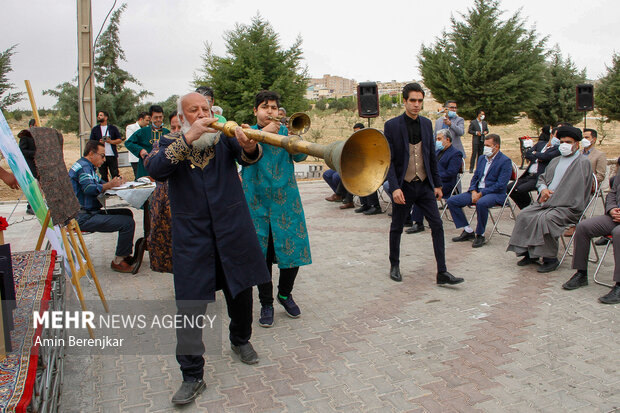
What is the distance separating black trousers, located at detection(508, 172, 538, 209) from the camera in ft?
24.4

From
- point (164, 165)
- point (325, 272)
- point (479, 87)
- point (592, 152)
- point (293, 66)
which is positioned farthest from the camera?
point (479, 87)

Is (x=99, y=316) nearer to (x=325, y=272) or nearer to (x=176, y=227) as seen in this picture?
(x=176, y=227)

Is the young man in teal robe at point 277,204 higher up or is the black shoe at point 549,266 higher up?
the young man in teal robe at point 277,204

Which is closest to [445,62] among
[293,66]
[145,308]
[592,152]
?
[293,66]

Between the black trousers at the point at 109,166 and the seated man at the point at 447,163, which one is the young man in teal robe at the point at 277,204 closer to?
the seated man at the point at 447,163

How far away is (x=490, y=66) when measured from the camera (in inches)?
850

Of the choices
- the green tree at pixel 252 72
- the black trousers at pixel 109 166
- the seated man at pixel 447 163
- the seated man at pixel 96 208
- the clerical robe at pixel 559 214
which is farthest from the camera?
the green tree at pixel 252 72

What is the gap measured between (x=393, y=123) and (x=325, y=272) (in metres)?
1.90

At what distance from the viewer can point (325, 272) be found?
5789 mm

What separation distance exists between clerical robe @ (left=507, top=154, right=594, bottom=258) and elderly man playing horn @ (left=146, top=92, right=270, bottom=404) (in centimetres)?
380

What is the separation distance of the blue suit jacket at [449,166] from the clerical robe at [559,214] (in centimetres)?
221

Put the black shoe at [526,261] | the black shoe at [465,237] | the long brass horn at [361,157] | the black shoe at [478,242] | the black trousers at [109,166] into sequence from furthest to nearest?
the black trousers at [109,166], the black shoe at [465,237], the black shoe at [478,242], the black shoe at [526,261], the long brass horn at [361,157]

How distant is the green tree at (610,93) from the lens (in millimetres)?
22734

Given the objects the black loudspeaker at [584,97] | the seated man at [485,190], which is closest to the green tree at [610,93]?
the black loudspeaker at [584,97]
